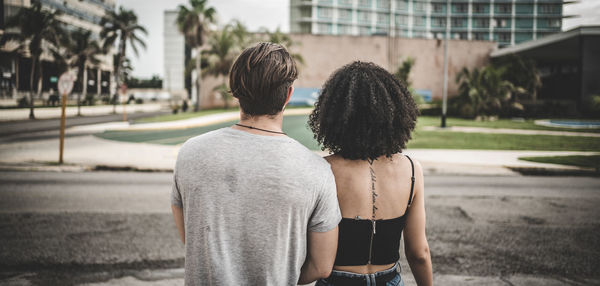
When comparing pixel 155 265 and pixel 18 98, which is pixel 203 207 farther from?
pixel 18 98

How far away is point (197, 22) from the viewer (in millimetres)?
40375

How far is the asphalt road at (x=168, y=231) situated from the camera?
13.6ft

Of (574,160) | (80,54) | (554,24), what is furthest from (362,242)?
(554,24)

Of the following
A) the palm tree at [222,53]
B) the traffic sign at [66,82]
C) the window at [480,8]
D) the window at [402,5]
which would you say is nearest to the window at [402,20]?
the window at [402,5]

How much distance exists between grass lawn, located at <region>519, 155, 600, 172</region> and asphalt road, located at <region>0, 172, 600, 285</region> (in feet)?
10.1

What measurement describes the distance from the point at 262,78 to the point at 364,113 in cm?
47

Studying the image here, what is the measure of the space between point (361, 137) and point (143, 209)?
17.9 feet

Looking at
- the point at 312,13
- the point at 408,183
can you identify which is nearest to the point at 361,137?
the point at 408,183

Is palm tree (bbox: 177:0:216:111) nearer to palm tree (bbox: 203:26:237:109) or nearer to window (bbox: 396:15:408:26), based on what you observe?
palm tree (bbox: 203:26:237:109)

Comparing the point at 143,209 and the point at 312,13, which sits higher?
the point at 312,13

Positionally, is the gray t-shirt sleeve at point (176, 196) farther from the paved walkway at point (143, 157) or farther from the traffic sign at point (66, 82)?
the traffic sign at point (66, 82)

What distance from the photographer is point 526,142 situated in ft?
54.6

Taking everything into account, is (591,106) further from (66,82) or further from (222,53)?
(222,53)

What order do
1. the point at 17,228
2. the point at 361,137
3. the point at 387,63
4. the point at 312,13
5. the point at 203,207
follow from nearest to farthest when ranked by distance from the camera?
the point at 203,207
the point at 361,137
the point at 17,228
the point at 387,63
the point at 312,13
